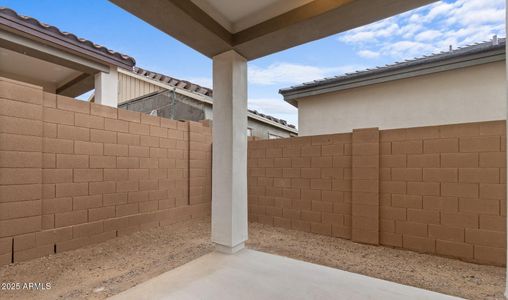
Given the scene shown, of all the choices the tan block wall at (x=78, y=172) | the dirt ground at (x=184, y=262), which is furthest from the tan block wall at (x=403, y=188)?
the tan block wall at (x=78, y=172)

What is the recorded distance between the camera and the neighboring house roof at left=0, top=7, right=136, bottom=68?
3.71 metres

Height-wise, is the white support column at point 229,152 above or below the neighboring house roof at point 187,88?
below

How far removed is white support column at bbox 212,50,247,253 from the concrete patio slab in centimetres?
42

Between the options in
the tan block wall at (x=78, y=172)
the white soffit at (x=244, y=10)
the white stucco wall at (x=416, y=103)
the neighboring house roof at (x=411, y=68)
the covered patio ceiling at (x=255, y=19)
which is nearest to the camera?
the covered patio ceiling at (x=255, y=19)

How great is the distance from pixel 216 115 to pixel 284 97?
443 cm

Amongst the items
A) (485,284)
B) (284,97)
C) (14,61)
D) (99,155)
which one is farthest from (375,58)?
(14,61)

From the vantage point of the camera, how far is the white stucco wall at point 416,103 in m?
4.93

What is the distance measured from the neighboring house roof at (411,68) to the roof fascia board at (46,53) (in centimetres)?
467

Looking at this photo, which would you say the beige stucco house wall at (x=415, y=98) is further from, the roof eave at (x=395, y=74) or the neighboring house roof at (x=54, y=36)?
the neighboring house roof at (x=54, y=36)

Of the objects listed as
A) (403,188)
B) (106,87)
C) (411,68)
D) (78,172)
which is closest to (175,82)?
(106,87)

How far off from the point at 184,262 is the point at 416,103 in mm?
5621

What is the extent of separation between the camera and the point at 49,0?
15.0 feet

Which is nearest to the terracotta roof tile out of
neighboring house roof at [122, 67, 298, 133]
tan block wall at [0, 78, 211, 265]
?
neighboring house roof at [122, 67, 298, 133]

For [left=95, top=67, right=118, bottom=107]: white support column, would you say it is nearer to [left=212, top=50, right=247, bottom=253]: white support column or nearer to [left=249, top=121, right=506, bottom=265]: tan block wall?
[left=212, top=50, right=247, bottom=253]: white support column
